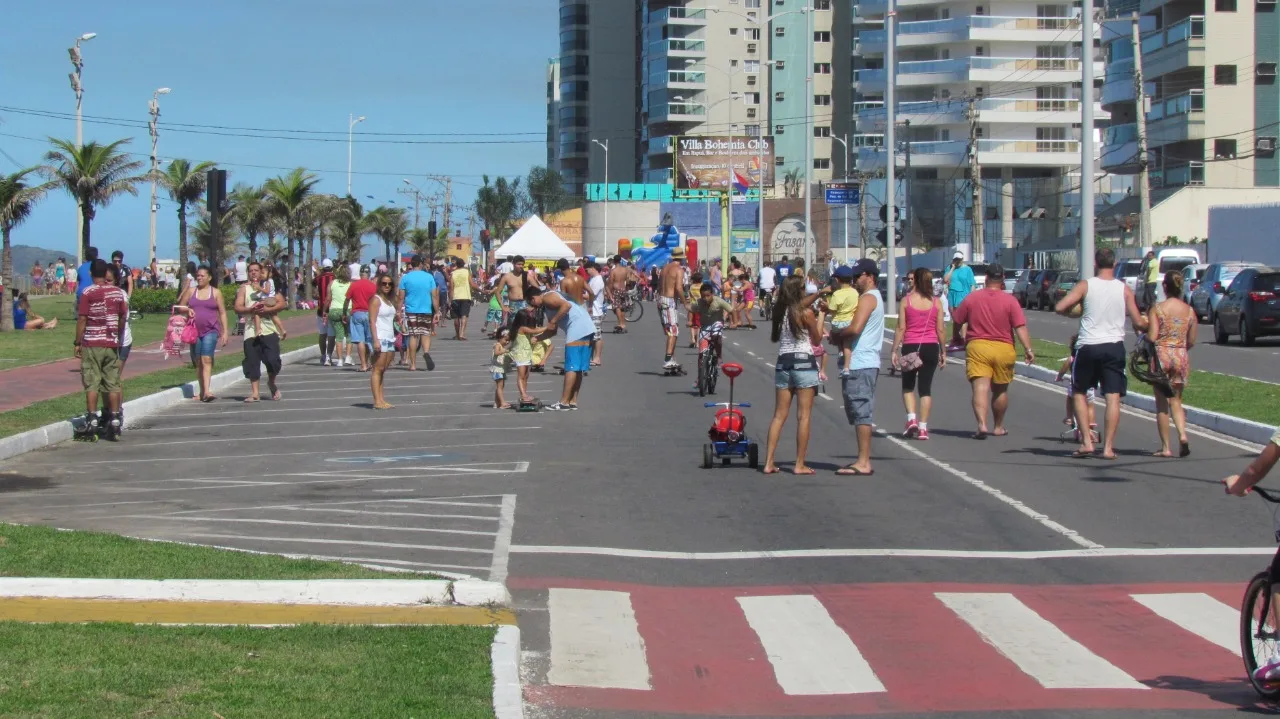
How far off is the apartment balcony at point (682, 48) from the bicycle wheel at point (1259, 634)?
109385 millimetres

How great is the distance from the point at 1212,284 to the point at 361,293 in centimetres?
2392

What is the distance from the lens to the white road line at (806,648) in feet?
22.8

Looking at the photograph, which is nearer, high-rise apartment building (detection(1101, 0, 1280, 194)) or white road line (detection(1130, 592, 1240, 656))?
white road line (detection(1130, 592, 1240, 656))

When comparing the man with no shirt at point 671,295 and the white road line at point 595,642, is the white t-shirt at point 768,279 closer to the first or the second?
the man with no shirt at point 671,295

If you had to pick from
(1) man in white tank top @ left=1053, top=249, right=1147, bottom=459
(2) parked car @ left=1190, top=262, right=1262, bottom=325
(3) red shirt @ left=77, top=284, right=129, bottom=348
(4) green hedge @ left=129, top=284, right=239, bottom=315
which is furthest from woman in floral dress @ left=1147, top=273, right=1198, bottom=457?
(4) green hedge @ left=129, top=284, right=239, bottom=315

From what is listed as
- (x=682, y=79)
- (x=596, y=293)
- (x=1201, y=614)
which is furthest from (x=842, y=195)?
(x=1201, y=614)

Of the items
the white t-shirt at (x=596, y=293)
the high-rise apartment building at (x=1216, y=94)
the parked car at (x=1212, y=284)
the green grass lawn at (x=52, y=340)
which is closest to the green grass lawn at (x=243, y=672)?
the green grass lawn at (x=52, y=340)

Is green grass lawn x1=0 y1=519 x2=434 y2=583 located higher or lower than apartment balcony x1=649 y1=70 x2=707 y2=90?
lower

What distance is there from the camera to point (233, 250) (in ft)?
247

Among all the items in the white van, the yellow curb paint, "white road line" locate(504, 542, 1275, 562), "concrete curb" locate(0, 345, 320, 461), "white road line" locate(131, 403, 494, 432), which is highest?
the white van

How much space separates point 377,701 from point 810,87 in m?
52.0

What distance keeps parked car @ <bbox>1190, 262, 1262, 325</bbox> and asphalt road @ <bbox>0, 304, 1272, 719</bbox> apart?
825 inches

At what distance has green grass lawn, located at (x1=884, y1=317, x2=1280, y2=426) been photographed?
1709 cm

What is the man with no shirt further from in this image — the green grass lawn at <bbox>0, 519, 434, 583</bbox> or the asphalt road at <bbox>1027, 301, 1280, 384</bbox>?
the green grass lawn at <bbox>0, 519, 434, 583</bbox>
